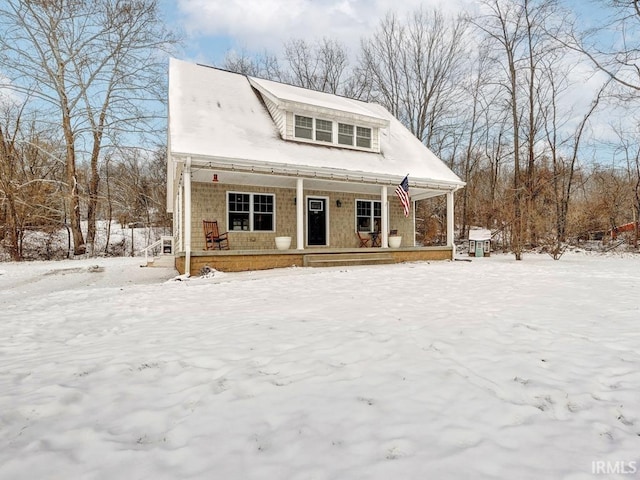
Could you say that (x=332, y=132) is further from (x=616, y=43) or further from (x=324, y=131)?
(x=616, y=43)

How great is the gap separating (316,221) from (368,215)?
2.24 metres

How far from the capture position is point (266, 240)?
37.2ft

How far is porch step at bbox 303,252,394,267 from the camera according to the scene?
9812 mm

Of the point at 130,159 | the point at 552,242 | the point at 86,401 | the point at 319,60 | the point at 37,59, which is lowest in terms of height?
the point at 86,401

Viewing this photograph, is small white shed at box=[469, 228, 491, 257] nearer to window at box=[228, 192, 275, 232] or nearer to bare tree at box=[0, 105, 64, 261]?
window at box=[228, 192, 275, 232]

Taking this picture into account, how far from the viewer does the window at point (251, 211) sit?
10.9 metres

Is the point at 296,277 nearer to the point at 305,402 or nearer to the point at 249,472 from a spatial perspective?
the point at 305,402

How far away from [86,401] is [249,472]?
4.43 ft

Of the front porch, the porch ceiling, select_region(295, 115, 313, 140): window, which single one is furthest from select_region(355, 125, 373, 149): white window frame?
the front porch

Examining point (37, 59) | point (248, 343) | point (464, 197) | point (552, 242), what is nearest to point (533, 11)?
point (464, 197)

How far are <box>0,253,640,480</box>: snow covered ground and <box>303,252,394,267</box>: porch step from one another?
516 cm

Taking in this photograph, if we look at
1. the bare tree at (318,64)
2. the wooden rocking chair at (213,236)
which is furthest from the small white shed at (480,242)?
the bare tree at (318,64)

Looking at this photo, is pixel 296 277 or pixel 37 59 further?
pixel 37 59

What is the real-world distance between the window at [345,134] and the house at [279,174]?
39mm
